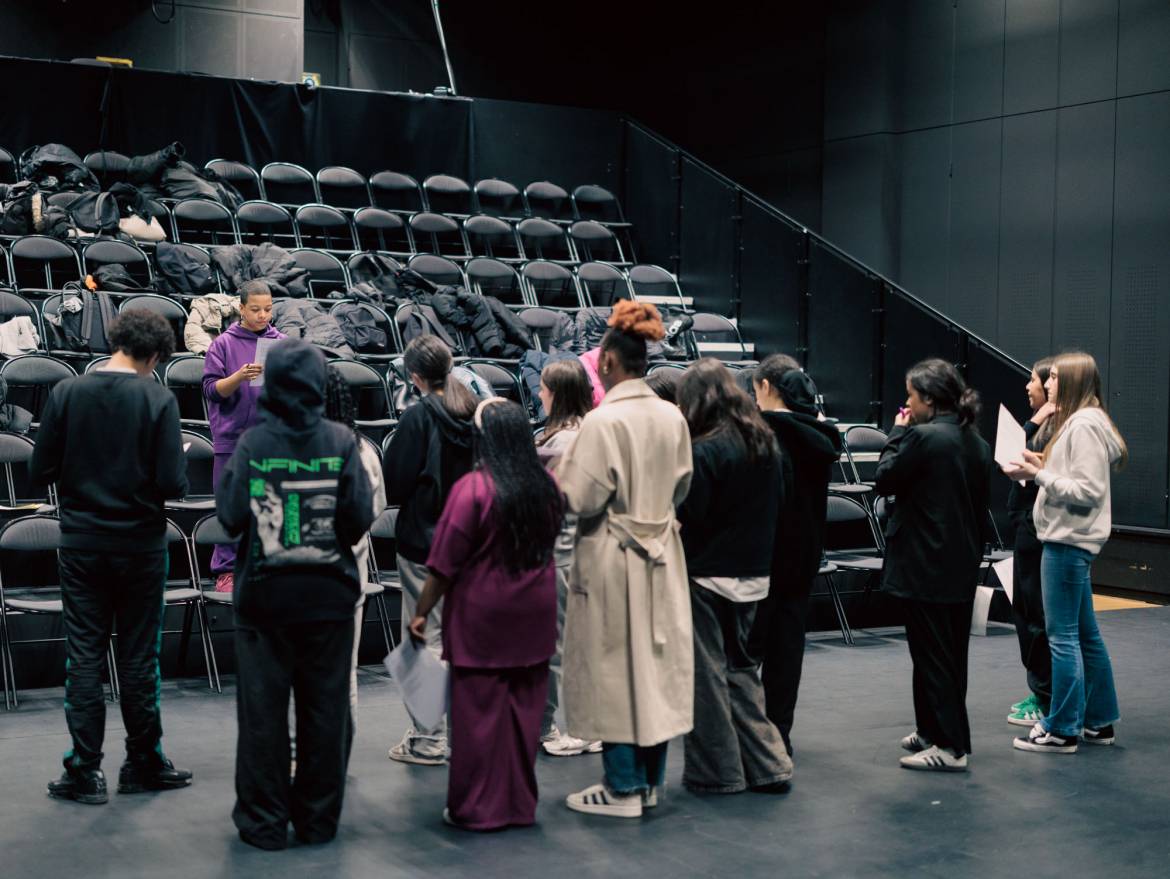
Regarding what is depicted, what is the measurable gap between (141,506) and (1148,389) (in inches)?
308

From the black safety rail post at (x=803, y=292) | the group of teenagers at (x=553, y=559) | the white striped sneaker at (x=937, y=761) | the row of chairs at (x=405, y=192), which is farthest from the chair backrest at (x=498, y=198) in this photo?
the white striped sneaker at (x=937, y=761)

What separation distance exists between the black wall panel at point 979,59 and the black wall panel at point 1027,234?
0.95 ft

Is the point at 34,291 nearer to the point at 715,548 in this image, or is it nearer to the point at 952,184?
the point at 715,548

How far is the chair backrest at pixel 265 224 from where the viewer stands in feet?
34.1

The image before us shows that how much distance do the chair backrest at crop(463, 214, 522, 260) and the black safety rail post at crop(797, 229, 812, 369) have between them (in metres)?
2.40

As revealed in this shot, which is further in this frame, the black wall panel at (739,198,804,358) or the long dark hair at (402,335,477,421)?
the black wall panel at (739,198,804,358)

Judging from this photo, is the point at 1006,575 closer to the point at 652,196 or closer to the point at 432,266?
the point at 432,266

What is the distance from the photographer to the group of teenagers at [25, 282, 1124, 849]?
13.3 feet

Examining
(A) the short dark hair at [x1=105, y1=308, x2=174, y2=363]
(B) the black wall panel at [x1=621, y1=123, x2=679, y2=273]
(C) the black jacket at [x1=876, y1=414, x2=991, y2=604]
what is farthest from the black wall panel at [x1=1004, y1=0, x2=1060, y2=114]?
(A) the short dark hair at [x1=105, y1=308, x2=174, y2=363]

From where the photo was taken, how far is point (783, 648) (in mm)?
4910

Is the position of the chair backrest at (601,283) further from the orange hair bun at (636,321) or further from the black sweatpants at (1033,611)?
the orange hair bun at (636,321)

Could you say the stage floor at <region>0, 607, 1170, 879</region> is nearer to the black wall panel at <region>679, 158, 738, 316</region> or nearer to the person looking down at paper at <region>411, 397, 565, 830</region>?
the person looking down at paper at <region>411, 397, 565, 830</region>

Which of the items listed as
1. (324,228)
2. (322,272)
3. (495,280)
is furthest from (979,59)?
(322,272)

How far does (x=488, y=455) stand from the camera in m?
4.18
